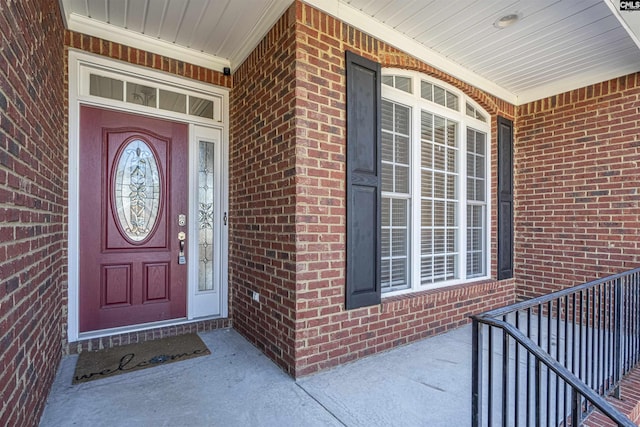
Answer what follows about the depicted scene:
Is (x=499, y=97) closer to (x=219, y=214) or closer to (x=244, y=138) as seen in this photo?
(x=244, y=138)

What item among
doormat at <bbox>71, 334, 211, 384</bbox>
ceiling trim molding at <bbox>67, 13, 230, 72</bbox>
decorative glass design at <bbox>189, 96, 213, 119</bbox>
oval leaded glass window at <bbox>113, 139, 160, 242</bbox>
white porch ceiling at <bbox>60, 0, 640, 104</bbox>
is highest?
white porch ceiling at <bbox>60, 0, 640, 104</bbox>

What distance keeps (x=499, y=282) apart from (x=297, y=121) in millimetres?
3380

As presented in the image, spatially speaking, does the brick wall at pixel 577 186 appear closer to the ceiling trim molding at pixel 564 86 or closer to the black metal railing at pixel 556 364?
the ceiling trim molding at pixel 564 86

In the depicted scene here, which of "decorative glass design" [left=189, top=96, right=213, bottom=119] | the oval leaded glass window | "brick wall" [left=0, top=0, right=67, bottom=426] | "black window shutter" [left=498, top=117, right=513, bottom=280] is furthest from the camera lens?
"black window shutter" [left=498, top=117, right=513, bottom=280]

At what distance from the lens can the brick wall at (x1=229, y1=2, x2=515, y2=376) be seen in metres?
2.46

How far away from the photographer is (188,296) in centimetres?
330

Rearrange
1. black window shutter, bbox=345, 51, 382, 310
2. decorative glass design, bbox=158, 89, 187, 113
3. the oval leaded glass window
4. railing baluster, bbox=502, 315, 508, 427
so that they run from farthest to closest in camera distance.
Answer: decorative glass design, bbox=158, 89, 187, 113 < the oval leaded glass window < black window shutter, bbox=345, 51, 382, 310 < railing baluster, bbox=502, 315, 508, 427

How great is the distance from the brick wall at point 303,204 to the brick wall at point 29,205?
1.47m

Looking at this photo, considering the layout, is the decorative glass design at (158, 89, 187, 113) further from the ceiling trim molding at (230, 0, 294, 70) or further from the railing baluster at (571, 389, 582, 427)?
the railing baluster at (571, 389, 582, 427)

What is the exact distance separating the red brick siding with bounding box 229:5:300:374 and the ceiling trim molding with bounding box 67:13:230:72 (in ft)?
0.98

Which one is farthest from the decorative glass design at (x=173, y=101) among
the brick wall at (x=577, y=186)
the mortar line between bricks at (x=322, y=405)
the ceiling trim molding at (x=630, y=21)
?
the brick wall at (x=577, y=186)

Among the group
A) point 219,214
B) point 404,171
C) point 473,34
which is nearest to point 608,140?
point 473,34

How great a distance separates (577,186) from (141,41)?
4.98 meters

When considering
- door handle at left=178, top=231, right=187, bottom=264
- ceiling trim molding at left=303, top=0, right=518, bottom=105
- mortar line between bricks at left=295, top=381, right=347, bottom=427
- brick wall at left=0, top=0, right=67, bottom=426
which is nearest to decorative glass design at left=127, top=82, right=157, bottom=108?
brick wall at left=0, top=0, right=67, bottom=426
